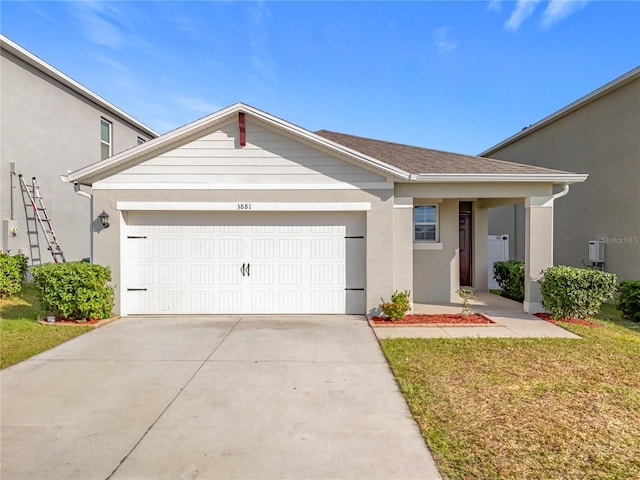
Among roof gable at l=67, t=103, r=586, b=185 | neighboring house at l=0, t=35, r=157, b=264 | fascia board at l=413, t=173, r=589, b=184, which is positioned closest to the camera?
roof gable at l=67, t=103, r=586, b=185

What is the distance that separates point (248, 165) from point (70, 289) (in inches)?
170

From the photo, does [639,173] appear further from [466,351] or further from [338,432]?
[338,432]

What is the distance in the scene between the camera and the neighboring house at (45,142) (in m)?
9.96

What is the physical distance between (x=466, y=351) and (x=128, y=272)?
705 cm

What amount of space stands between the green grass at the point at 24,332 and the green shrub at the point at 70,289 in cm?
36

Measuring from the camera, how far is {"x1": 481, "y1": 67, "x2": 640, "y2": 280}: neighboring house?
920 centimetres

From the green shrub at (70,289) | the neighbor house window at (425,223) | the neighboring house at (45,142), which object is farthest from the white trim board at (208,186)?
the neighboring house at (45,142)

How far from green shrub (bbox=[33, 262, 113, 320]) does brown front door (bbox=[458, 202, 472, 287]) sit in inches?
394

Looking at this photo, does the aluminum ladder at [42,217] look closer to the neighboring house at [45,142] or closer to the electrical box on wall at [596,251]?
the neighboring house at [45,142]

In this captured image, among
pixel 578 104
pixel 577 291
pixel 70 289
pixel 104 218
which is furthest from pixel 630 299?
pixel 70 289

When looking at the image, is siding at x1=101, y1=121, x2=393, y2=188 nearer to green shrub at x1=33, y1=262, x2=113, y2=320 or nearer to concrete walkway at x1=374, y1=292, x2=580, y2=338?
green shrub at x1=33, y1=262, x2=113, y2=320

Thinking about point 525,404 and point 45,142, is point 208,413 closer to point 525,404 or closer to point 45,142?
point 525,404

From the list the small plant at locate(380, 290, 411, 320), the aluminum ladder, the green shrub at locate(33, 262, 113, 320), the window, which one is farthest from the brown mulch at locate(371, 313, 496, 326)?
the window

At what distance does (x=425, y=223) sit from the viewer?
32.5 ft
